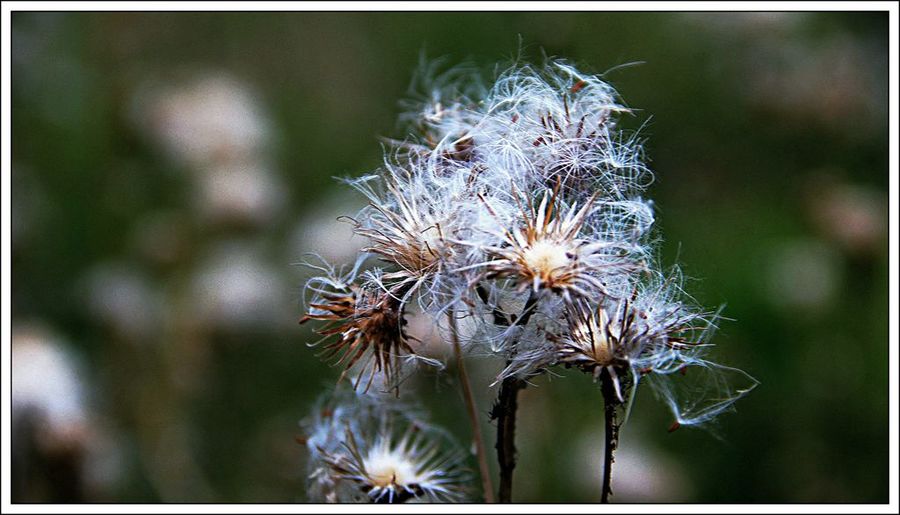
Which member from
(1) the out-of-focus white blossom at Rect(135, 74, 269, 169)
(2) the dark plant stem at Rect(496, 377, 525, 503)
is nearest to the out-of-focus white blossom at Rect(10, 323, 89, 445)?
(1) the out-of-focus white blossom at Rect(135, 74, 269, 169)

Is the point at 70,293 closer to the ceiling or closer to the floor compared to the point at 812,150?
closer to the floor

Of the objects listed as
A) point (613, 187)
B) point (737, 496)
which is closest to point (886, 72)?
point (737, 496)

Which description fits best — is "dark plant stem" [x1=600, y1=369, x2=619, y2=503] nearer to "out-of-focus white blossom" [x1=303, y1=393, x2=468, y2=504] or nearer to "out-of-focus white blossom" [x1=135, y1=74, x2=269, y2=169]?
"out-of-focus white blossom" [x1=303, y1=393, x2=468, y2=504]

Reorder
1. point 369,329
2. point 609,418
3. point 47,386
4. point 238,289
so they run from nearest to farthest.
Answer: point 609,418
point 369,329
point 47,386
point 238,289

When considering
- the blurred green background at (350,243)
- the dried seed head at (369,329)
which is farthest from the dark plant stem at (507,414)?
the blurred green background at (350,243)

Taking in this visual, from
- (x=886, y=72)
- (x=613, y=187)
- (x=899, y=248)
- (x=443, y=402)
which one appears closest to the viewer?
(x=613, y=187)

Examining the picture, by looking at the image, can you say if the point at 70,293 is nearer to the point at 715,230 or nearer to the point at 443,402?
the point at 443,402

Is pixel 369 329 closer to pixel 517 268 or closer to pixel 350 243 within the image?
pixel 517 268

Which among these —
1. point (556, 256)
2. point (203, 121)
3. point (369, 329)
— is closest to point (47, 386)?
point (203, 121)
